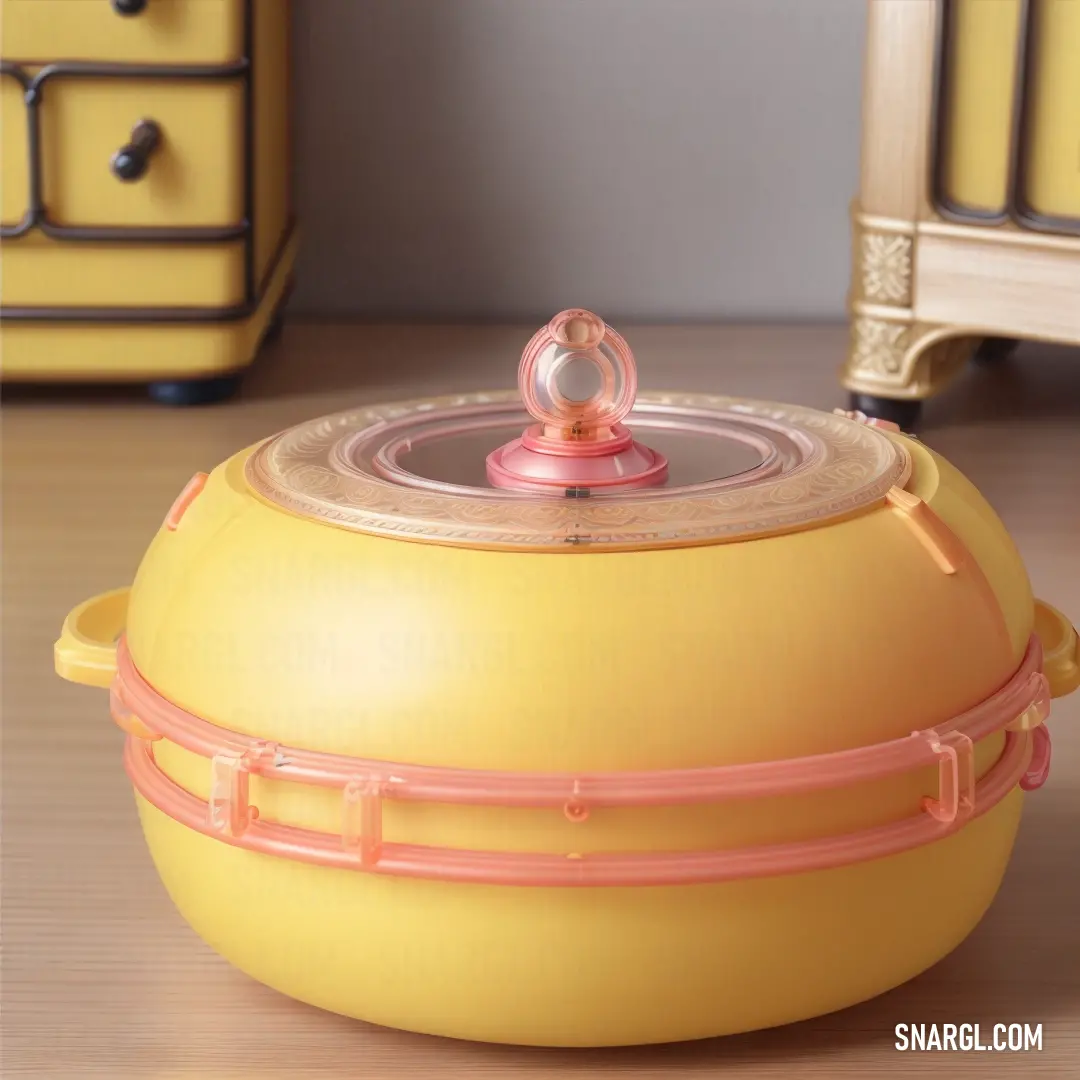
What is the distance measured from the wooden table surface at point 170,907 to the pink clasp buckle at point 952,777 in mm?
125

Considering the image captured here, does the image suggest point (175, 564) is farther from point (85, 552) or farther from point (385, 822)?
point (85, 552)

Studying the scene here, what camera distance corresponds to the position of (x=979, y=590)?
76cm

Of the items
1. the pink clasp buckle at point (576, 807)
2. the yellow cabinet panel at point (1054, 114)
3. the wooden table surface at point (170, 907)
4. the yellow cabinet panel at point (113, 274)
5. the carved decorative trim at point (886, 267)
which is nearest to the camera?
the pink clasp buckle at point (576, 807)

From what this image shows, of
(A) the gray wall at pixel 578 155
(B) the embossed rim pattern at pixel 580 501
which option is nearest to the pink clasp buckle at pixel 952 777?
(B) the embossed rim pattern at pixel 580 501

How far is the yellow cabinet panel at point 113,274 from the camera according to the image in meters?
Answer: 1.94

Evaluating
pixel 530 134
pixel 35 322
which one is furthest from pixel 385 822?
pixel 530 134

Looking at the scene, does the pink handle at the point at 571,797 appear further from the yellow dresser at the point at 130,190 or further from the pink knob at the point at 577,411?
the yellow dresser at the point at 130,190

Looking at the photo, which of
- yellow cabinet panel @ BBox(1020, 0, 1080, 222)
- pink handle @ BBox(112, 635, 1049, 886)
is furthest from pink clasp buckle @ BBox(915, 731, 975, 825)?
yellow cabinet panel @ BBox(1020, 0, 1080, 222)

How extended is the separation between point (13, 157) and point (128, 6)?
0.22 meters

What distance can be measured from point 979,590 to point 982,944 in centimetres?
21

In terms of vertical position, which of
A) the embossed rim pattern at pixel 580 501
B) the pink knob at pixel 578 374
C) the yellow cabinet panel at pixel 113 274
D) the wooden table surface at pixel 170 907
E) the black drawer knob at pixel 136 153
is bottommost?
the wooden table surface at pixel 170 907

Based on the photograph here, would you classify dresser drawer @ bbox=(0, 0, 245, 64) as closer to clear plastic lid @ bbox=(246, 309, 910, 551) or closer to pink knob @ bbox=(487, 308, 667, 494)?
clear plastic lid @ bbox=(246, 309, 910, 551)

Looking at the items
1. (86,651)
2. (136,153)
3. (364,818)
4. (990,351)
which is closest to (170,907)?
(86,651)

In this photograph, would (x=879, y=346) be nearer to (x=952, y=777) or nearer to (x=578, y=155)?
(x=578, y=155)
